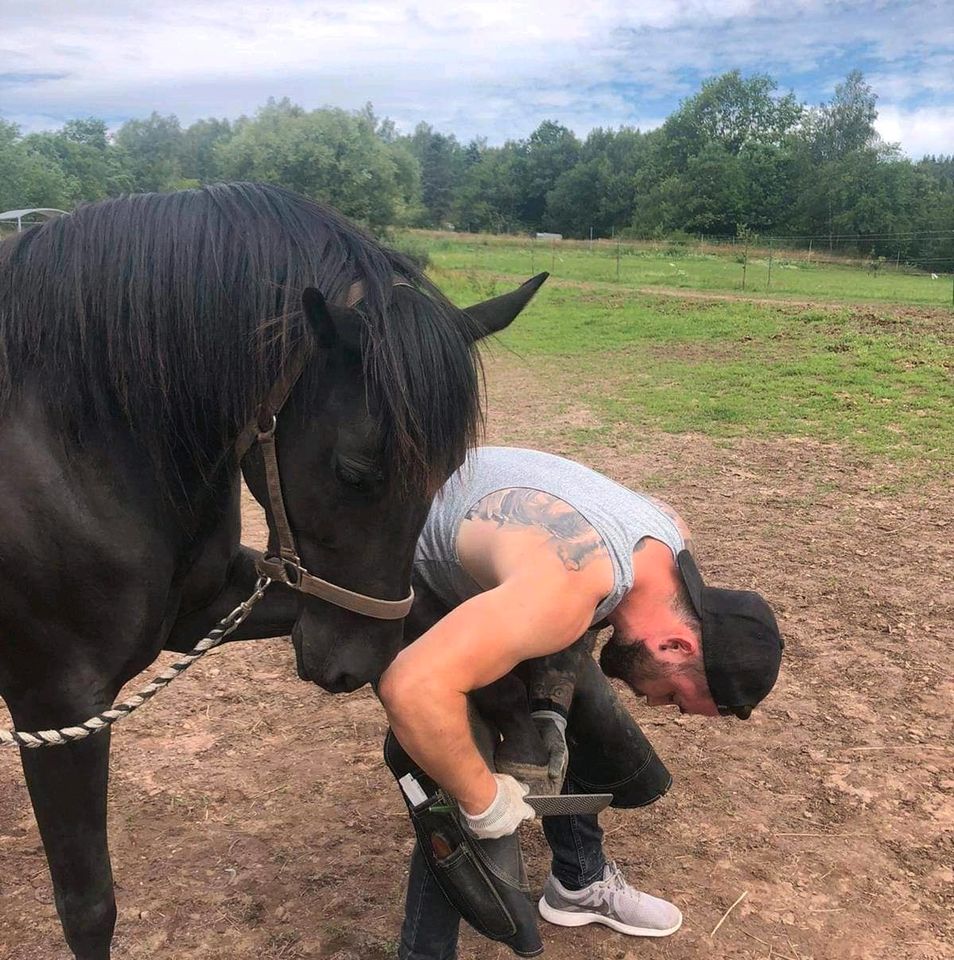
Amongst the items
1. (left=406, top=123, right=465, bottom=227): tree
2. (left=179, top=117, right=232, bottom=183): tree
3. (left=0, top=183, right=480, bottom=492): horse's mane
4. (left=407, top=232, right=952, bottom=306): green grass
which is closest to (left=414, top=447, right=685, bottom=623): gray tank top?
(left=0, top=183, right=480, bottom=492): horse's mane

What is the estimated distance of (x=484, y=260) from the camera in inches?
1194

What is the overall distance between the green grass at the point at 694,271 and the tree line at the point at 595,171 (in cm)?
404

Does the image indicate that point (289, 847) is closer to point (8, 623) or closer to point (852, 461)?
point (8, 623)

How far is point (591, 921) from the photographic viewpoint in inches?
92.6

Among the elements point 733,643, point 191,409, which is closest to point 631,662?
point 733,643

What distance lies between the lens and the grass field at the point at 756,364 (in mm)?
7885

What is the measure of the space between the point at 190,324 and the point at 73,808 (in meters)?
1.07

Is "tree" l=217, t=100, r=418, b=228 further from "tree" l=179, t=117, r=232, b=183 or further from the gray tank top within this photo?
the gray tank top

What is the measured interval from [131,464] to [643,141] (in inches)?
2931

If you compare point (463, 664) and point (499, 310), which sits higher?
point (499, 310)

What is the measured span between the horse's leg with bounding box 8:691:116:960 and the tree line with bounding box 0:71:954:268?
91.3 ft

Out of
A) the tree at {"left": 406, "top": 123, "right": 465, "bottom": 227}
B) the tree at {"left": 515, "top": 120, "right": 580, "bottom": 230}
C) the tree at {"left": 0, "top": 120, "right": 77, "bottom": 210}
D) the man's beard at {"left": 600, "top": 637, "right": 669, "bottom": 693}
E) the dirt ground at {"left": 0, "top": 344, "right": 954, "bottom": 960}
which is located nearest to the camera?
the man's beard at {"left": 600, "top": 637, "right": 669, "bottom": 693}

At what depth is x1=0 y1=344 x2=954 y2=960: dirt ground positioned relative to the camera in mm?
2262

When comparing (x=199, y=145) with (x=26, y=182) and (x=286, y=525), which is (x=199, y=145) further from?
(x=286, y=525)
